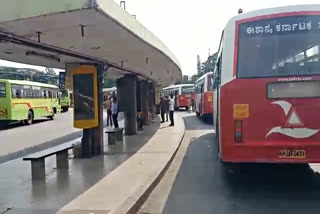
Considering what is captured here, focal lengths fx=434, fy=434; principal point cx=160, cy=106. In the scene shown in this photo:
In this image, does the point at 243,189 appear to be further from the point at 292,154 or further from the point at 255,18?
the point at 255,18

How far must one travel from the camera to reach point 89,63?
463 inches

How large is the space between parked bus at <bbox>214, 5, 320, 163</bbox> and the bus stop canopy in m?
2.10

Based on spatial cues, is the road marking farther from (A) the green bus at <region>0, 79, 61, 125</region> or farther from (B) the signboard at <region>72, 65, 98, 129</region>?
(A) the green bus at <region>0, 79, 61, 125</region>

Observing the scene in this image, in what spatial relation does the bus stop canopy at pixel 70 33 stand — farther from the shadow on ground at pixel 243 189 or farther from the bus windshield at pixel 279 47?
the shadow on ground at pixel 243 189

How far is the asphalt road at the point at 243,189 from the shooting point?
6.82 meters

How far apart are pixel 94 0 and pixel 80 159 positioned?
A: 6.80m

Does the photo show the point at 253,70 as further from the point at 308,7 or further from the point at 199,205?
the point at 199,205

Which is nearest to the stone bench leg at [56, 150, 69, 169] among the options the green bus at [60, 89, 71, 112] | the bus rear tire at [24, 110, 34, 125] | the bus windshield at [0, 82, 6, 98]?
the bus windshield at [0, 82, 6, 98]

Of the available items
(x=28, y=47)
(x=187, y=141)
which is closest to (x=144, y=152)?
(x=187, y=141)

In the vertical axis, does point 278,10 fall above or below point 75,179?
above

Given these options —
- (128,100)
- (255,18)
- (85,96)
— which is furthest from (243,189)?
(128,100)

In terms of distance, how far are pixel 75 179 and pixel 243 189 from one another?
336cm

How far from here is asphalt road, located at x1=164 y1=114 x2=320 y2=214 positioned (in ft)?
22.4

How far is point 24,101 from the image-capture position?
29.3m
